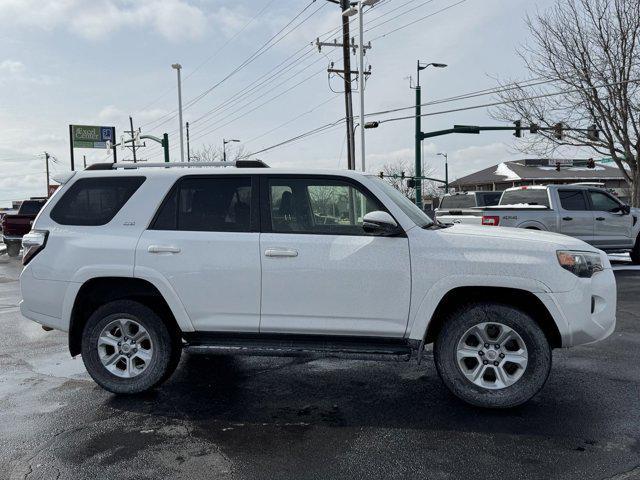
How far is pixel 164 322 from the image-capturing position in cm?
474

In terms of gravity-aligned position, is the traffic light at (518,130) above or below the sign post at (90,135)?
below

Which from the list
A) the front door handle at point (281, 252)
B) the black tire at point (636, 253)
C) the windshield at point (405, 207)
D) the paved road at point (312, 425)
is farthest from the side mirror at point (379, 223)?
the black tire at point (636, 253)

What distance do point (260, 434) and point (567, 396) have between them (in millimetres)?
2519

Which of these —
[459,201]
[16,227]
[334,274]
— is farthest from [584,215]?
[16,227]

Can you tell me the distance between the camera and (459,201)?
17531 mm

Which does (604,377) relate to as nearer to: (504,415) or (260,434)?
(504,415)

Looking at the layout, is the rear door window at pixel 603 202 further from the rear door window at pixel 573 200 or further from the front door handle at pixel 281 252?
the front door handle at pixel 281 252

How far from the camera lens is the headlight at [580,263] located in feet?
13.7

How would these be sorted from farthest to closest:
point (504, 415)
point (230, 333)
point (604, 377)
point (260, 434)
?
point (604, 377)
point (230, 333)
point (504, 415)
point (260, 434)

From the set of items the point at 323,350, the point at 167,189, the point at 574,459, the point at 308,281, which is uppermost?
the point at 167,189

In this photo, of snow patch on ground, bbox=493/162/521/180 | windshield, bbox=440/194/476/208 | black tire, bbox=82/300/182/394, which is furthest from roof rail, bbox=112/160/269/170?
snow patch on ground, bbox=493/162/521/180

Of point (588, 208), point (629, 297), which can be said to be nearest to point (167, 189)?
point (629, 297)

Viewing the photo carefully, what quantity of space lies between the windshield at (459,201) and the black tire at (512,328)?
13500mm

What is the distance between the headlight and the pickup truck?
28.7ft
